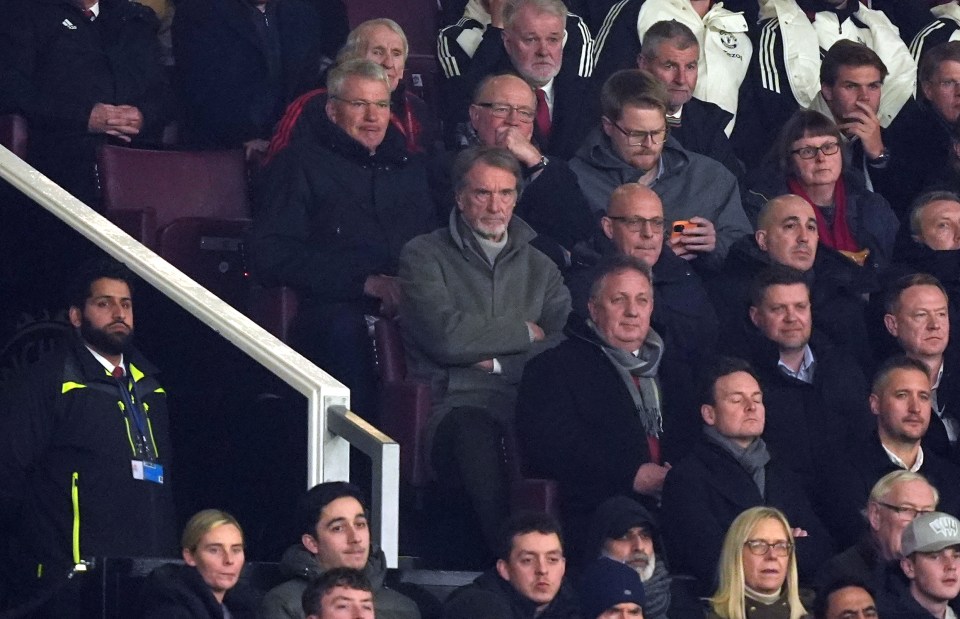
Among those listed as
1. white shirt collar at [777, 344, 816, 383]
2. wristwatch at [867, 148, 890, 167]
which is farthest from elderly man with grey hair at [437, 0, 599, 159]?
white shirt collar at [777, 344, 816, 383]

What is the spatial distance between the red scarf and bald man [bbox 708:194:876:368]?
0.38 metres

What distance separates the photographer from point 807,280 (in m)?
9.95

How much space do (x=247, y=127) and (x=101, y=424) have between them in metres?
2.20

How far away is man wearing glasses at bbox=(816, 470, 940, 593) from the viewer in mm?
8734

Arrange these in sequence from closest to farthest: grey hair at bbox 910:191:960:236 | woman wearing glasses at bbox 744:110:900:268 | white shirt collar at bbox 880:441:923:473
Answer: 1. white shirt collar at bbox 880:441:923:473
2. grey hair at bbox 910:191:960:236
3. woman wearing glasses at bbox 744:110:900:268

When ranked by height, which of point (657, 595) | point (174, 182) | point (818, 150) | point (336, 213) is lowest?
point (657, 595)

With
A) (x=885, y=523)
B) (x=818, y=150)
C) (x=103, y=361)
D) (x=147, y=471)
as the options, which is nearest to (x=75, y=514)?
(x=147, y=471)

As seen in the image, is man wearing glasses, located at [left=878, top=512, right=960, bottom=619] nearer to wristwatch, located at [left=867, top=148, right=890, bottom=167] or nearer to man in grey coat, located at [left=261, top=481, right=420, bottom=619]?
man in grey coat, located at [left=261, top=481, right=420, bottom=619]

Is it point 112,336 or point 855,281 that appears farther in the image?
point 855,281

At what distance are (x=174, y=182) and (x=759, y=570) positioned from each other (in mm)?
3155

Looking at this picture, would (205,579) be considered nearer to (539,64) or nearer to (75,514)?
(75,514)

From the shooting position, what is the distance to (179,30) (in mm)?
10648

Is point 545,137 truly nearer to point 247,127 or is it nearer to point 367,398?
point 247,127

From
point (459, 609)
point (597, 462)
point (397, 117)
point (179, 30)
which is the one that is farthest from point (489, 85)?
point (459, 609)
